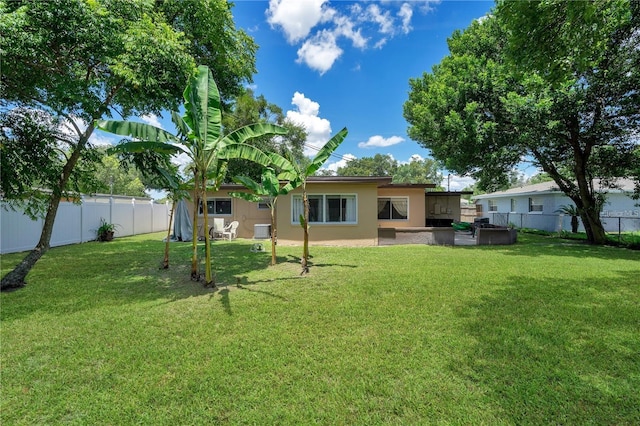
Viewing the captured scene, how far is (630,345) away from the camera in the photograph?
3.81m

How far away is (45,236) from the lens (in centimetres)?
681

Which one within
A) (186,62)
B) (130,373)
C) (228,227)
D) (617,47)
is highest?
(617,47)

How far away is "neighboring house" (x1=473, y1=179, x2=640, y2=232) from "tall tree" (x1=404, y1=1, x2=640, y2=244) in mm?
4206

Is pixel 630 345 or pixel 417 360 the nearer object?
pixel 417 360

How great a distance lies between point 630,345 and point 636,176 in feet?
42.3

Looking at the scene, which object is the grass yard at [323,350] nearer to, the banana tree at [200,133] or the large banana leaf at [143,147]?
the banana tree at [200,133]

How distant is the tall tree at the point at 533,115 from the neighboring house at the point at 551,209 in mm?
4206

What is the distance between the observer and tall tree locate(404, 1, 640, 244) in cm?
1133

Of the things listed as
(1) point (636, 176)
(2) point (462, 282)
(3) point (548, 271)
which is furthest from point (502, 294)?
(1) point (636, 176)

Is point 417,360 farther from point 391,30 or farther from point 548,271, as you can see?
point 391,30

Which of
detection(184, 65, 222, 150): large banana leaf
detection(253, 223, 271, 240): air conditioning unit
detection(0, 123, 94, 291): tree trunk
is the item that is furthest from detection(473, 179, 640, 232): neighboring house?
detection(0, 123, 94, 291): tree trunk

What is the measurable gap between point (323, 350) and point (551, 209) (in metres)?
24.1

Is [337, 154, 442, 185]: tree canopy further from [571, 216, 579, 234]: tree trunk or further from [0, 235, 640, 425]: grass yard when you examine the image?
[0, 235, 640, 425]: grass yard

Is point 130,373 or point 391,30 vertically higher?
point 391,30
